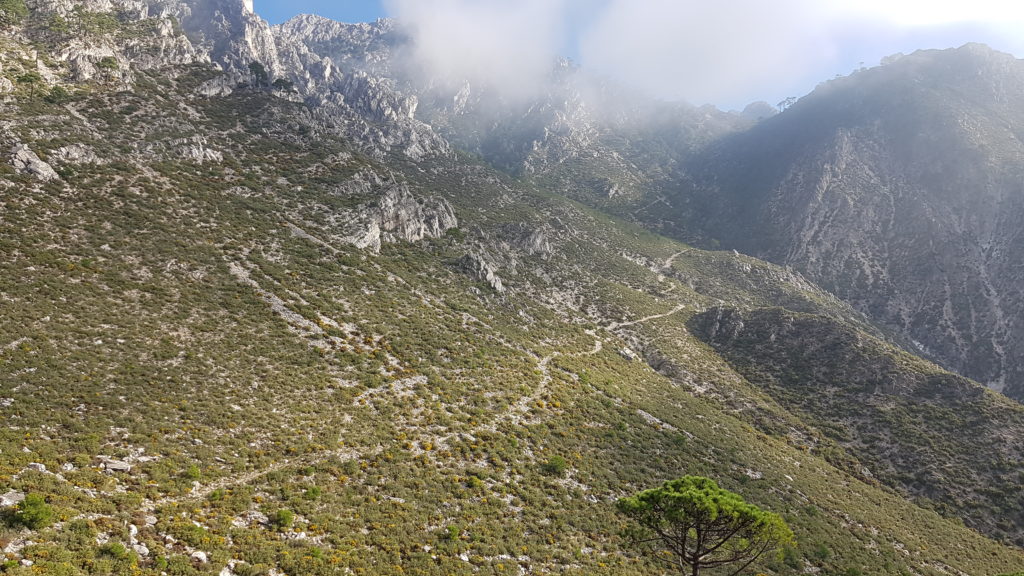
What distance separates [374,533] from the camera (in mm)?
23750

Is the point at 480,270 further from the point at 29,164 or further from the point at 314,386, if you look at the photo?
the point at 29,164

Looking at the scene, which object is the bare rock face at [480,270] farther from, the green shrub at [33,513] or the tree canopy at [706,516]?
the green shrub at [33,513]

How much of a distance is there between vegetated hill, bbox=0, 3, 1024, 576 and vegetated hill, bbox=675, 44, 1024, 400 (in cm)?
8421

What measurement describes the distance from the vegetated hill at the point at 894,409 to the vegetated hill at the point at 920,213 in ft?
211

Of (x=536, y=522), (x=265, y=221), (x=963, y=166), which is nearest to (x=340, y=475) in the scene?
(x=536, y=522)

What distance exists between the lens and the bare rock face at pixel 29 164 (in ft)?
164

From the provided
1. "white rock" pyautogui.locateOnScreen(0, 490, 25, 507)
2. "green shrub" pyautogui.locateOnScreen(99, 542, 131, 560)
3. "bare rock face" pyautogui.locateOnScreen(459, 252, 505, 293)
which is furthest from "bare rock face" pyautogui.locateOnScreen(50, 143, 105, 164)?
"green shrub" pyautogui.locateOnScreen(99, 542, 131, 560)

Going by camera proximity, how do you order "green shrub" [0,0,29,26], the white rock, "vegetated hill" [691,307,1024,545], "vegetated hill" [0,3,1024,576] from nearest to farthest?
1. the white rock
2. "vegetated hill" [0,3,1024,576]
3. "vegetated hill" [691,307,1024,545]
4. "green shrub" [0,0,29,26]

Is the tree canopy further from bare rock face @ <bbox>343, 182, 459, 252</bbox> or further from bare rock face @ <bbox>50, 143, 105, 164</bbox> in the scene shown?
bare rock face @ <bbox>50, 143, 105, 164</bbox>

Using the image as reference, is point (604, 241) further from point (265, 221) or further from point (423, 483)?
point (423, 483)

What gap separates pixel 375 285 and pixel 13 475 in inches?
1794

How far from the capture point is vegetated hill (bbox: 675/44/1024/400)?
118 metres

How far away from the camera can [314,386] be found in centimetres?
3844

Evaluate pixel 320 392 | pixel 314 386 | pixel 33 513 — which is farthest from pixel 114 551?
pixel 314 386
